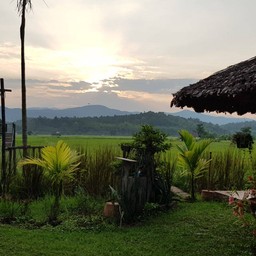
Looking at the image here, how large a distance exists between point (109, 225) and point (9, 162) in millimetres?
2808

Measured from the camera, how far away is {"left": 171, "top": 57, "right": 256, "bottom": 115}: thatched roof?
13.3 ft

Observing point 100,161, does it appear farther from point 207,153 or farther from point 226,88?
point 226,88

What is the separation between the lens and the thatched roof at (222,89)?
4.07m

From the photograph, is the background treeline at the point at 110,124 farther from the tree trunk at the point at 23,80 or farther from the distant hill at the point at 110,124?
the tree trunk at the point at 23,80

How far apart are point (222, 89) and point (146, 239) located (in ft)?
5.71

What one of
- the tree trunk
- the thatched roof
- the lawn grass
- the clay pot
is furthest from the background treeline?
the thatched roof

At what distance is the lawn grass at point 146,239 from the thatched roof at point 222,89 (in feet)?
4.68

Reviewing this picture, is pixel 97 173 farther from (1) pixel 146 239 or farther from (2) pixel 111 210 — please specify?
(1) pixel 146 239

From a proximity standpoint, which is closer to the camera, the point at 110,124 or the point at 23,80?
the point at 23,80

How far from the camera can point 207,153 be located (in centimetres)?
880

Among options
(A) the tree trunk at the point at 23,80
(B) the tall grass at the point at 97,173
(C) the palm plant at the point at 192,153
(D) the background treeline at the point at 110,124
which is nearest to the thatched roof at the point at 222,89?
(C) the palm plant at the point at 192,153

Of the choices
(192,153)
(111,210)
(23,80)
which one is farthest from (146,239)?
(23,80)

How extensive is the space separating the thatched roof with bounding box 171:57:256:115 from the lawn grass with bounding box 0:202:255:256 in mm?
1426

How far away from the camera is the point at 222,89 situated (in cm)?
426
